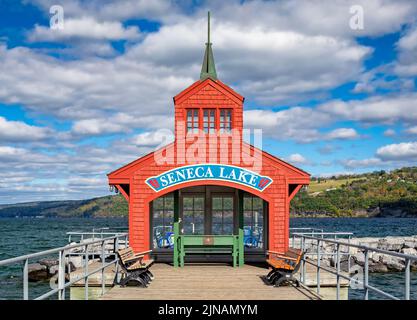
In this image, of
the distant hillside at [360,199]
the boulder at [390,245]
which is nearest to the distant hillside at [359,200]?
the distant hillside at [360,199]

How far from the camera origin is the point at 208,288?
1230 cm

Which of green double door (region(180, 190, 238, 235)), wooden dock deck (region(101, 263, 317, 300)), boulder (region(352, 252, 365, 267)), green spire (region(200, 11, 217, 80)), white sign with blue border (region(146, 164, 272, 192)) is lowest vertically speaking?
boulder (region(352, 252, 365, 267))

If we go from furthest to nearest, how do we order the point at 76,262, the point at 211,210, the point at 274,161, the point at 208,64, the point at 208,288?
the point at 76,262 < the point at 208,64 < the point at 211,210 < the point at 274,161 < the point at 208,288

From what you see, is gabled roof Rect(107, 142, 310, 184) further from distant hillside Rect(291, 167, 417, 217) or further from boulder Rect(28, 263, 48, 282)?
distant hillside Rect(291, 167, 417, 217)

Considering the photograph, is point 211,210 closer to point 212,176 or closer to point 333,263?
point 212,176

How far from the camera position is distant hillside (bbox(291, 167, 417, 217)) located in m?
177

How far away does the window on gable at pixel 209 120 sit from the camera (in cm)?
1738

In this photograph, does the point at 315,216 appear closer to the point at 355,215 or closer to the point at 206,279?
the point at 355,215

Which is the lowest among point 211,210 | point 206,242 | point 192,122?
point 206,242

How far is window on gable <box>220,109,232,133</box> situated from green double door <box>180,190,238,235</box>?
235 cm

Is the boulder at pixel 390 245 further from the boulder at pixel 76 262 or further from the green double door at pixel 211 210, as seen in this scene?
the green double door at pixel 211 210

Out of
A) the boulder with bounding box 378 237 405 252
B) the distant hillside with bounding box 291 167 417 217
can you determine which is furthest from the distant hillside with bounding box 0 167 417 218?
the boulder with bounding box 378 237 405 252

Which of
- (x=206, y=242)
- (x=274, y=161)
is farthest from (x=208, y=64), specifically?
(x=206, y=242)

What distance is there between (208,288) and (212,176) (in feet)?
16.1
